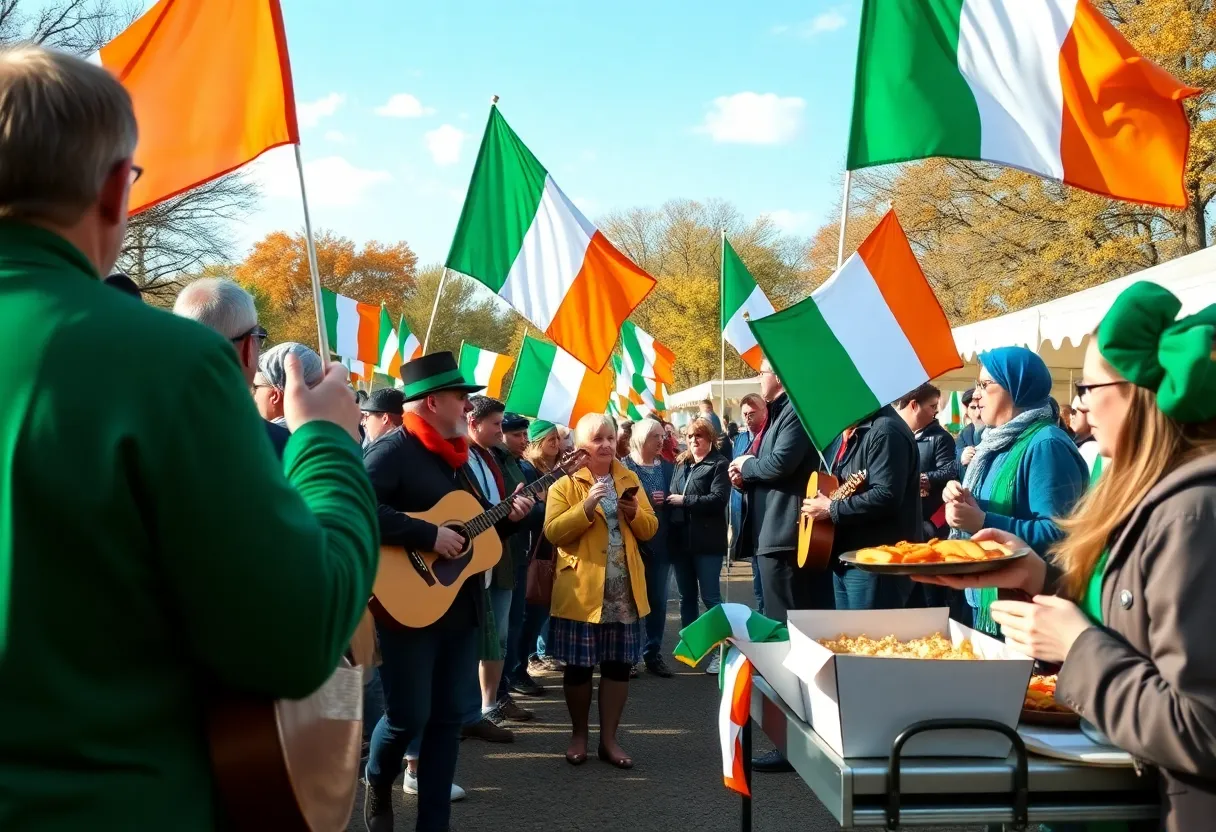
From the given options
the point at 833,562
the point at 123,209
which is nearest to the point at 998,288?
the point at 833,562

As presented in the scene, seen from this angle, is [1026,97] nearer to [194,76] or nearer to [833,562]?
[833,562]

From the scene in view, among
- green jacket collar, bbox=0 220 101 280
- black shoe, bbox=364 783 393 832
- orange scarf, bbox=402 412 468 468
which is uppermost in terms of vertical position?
green jacket collar, bbox=0 220 101 280

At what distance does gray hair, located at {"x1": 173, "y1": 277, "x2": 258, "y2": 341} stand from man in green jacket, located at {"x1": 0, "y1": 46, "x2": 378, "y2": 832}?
1469 mm

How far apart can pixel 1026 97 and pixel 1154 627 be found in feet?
10.9

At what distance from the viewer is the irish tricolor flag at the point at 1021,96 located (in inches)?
172

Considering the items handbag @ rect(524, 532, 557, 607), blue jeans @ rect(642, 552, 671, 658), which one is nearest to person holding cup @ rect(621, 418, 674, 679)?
blue jeans @ rect(642, 552, 671, 658)

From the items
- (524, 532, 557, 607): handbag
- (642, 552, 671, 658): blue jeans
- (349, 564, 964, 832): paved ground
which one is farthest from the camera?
(642, 552, 671, 658): blue jeans

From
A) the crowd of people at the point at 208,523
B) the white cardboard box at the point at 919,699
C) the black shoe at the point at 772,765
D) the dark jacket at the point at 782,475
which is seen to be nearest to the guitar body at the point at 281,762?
the crowd of people at the point at 208,523

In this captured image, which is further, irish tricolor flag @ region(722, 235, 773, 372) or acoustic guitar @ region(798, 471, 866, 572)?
irish tricolor flag @ region(722, 235, 773, 372)

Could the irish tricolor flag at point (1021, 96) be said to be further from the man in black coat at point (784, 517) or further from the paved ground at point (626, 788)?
the paved ground at point (626, 788)

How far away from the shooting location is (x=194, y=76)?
395 cm

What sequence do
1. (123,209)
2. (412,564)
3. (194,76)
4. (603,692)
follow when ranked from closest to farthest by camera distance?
(123,209) → (194,76) → (412,564) → (603,692)

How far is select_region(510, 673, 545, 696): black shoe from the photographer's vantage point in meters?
7.55

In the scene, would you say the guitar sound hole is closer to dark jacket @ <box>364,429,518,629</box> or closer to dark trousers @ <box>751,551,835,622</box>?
dark jacket @ <box>364,429,518,629</box>
